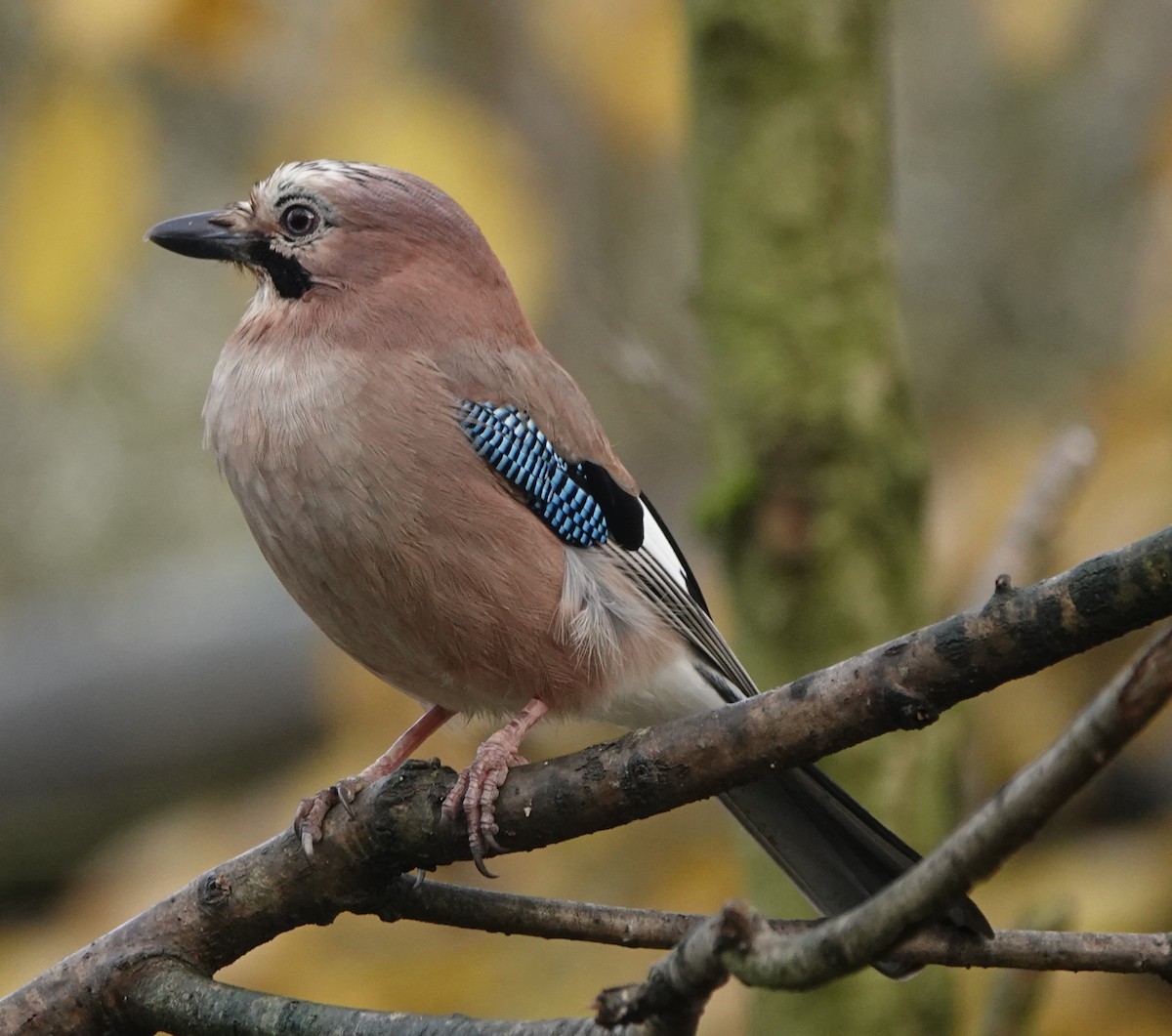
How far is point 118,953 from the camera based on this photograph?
2.10 m

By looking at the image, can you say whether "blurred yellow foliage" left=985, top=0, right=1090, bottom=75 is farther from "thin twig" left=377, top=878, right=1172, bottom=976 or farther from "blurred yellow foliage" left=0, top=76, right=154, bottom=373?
"thin twig" left=377, top=878, right=1172, bottom=976

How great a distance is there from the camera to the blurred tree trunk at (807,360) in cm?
288

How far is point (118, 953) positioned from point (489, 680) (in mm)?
847

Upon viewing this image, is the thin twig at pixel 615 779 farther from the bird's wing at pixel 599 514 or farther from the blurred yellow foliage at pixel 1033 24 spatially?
Result: the blurred yellow foliage at pixel 1033 24

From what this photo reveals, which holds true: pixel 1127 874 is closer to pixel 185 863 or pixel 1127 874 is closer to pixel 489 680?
pixel 489 680

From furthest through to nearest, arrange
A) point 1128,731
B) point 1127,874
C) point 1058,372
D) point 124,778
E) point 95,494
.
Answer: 1. point 95,494
2. point 1058,372
3. point 124,778
4. point 1127,874
5. point 1128,731

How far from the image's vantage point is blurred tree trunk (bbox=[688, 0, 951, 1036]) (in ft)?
9.43

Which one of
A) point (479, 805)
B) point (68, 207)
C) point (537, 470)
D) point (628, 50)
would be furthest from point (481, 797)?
point (628, 50)

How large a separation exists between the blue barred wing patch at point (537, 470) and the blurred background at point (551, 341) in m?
0.23

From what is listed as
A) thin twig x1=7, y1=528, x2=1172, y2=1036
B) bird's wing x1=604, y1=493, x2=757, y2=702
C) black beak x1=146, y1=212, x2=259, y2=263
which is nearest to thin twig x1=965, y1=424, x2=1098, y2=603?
bird's wing x1=604, y1=493, x2=757, y2=702

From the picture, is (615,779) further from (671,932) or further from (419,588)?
(419,588)

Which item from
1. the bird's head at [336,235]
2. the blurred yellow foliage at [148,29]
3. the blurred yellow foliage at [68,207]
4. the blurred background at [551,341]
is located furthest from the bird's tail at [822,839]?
the blurred yellow foliage at [148,29]

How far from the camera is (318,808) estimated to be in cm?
230

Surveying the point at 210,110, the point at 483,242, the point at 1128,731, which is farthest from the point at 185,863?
the point at 210,110
